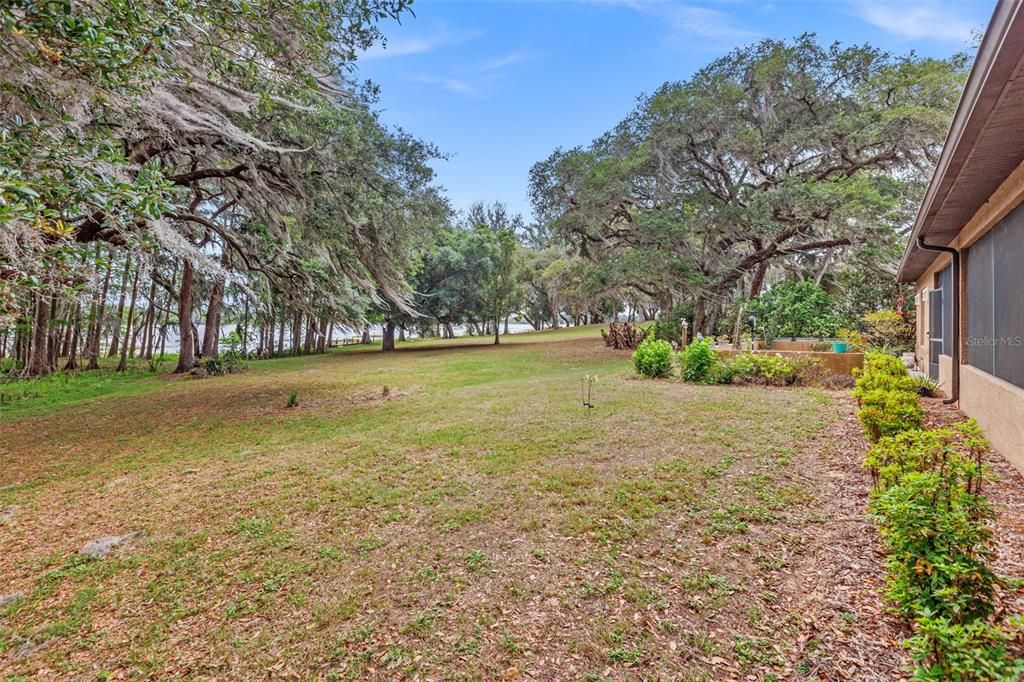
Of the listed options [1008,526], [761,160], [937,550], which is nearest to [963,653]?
[937,550]

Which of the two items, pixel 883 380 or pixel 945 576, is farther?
pixel 883 380

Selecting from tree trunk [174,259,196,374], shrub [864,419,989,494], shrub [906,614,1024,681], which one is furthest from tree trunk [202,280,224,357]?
shrub [906,614,1024,681]

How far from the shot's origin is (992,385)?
4109 millimetres

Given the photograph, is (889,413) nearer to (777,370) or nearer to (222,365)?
(777,370)

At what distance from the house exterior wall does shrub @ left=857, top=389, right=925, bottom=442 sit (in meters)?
0.57

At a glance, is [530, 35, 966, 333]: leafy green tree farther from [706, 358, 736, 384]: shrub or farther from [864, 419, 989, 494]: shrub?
[864, 419, 989, 494]: shrub

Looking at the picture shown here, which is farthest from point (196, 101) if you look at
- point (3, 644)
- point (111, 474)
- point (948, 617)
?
point (948, 617)

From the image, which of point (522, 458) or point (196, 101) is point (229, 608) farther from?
point (196, 101)

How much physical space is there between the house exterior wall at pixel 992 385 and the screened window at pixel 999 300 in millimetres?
79

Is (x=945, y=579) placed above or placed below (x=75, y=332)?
below

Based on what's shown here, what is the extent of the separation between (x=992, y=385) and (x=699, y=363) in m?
4.80

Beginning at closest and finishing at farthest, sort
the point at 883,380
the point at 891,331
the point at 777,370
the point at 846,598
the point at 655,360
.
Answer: the point at 846,598, the point at 883,380, the point at 777,370, the point at 655,360, the point at 891,331

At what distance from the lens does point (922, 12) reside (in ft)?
19.1

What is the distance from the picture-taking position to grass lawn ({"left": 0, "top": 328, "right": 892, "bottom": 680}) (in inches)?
83.4
